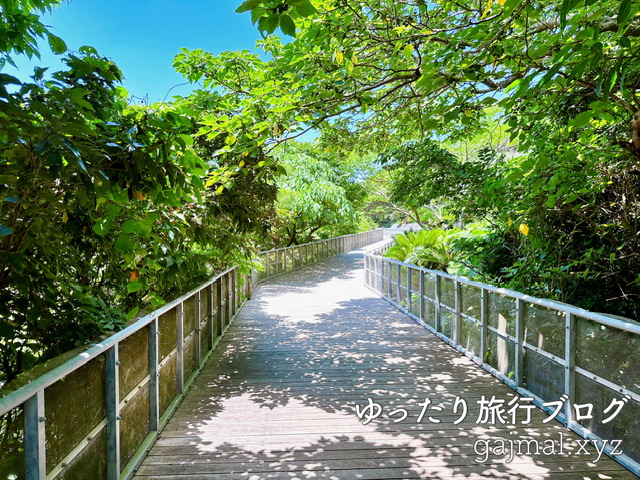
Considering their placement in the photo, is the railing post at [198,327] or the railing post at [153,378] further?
the railing post at [198,327]

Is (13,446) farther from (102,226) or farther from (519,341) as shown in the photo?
(519,341)

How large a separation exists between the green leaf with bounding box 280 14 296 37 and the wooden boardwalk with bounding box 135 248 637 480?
10.2 ft

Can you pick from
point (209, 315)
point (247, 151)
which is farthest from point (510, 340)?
point (209, 315)

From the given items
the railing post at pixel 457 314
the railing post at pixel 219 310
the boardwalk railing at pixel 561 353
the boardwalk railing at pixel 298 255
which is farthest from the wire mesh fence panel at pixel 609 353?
the boardwalk railing at pixel 298 255

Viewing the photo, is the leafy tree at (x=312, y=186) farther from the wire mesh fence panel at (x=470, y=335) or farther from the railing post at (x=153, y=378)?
the railing post at (x=153, y=378)

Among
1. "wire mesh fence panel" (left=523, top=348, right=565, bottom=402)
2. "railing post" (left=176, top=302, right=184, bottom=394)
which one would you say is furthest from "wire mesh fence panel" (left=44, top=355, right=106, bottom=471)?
"wire mesh fence panel" (left=523, top=348, right=565, bottom=402)

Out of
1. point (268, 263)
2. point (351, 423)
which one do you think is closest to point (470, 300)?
point (351, 423)

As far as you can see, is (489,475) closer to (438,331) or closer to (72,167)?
(72,167)

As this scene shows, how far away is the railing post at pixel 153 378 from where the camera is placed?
3510 millimetres

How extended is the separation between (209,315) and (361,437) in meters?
3.51

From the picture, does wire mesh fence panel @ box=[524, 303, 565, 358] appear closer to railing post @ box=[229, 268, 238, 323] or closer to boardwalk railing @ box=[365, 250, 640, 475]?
boardwalk railing @ box=[365, 250, 640, 475]

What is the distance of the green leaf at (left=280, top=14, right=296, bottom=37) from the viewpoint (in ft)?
5.83

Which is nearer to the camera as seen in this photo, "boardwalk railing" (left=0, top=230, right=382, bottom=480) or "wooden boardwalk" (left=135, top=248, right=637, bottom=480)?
"boardwalk railing" (left=0, top=230, right=382, bottom=480)

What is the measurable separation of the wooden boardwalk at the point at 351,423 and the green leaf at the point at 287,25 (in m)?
3.10
